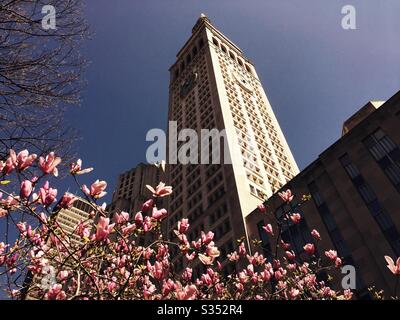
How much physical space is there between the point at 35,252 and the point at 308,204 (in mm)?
29363

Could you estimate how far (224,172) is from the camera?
149 ft

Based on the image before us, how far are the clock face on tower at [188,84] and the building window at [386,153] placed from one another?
50.1 meters

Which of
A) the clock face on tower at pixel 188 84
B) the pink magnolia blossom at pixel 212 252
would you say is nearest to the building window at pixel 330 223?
the pink magnolia blossom at pixel 212 252

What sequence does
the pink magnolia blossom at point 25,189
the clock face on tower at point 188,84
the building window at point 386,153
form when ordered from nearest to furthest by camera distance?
the pink magnolia blossom at point 25,189 < the building window at point 386,153 < the clock face on tower at point 188,84

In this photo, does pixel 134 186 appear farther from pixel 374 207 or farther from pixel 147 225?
pixel 147 225

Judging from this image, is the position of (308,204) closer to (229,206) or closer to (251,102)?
(229,206)

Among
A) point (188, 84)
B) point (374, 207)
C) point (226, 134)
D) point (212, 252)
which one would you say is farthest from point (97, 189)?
point (188, 84)

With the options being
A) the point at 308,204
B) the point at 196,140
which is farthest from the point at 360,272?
the point at 196,140

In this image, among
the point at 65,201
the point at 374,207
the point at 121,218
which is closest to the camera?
the point at 65,201

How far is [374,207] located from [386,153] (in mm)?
5014

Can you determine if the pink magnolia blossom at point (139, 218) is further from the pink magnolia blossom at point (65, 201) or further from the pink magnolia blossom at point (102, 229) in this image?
the pink magnolia blossom at point (65, 201)

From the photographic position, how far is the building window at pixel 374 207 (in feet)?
77.9

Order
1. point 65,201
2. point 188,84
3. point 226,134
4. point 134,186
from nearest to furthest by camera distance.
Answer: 1. point 65,201
2. point 226,134
3. point 188,84
4. point 134,186

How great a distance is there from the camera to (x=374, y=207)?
1030 inches
